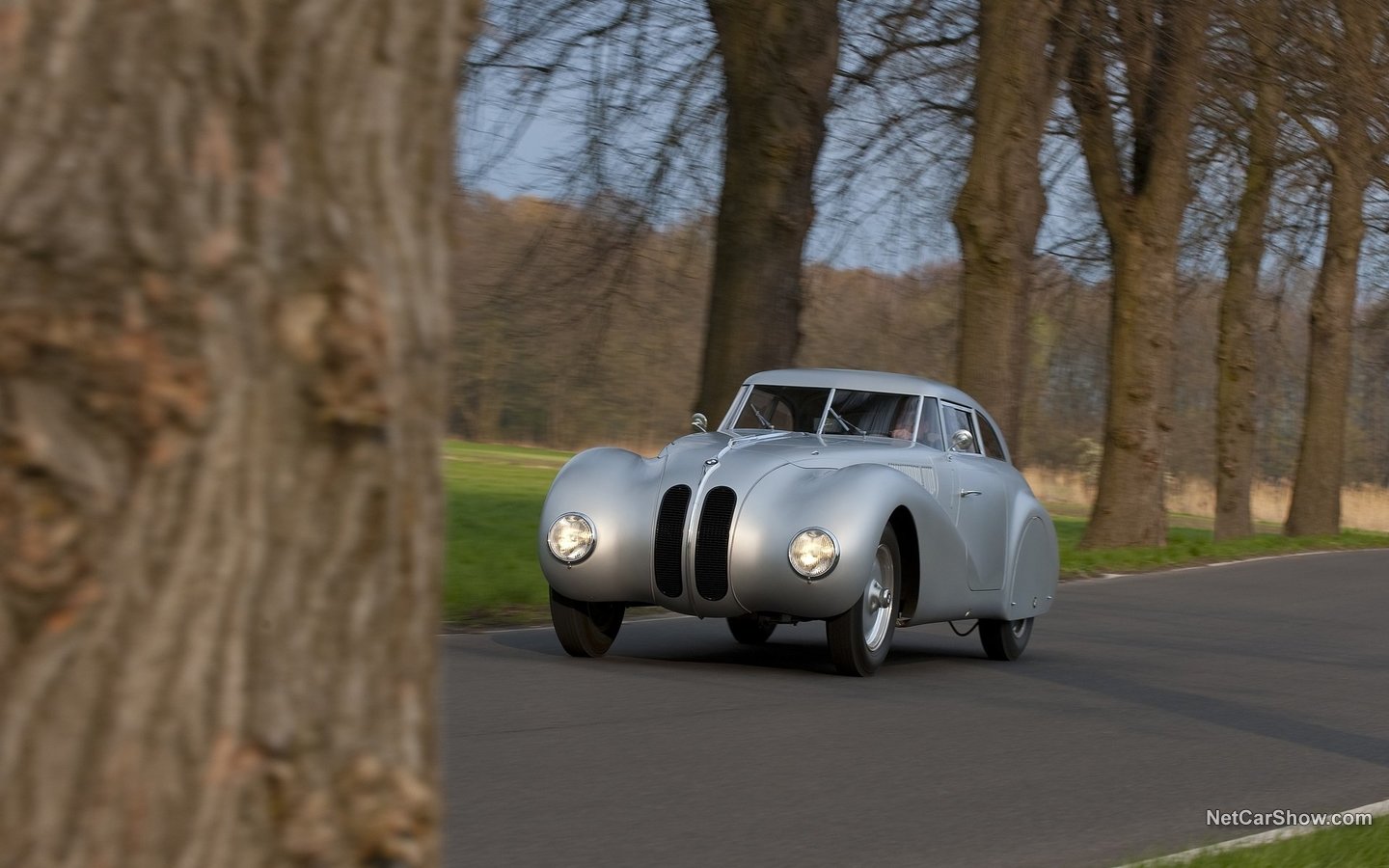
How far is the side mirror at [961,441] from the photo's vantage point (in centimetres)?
1039

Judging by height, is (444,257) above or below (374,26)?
below

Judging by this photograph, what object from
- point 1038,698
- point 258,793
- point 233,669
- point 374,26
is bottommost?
point 1038,698

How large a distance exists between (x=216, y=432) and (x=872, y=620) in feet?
25.0

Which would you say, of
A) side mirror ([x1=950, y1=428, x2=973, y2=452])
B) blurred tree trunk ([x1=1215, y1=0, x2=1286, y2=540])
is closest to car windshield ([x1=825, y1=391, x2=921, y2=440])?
side mirror ([x1=950, y1=428, x2=973, y2=452])

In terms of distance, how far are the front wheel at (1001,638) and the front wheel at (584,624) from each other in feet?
8.17

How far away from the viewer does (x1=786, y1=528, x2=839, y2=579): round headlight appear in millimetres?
8703

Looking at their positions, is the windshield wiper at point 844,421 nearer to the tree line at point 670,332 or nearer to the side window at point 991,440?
the side window at point 991,440

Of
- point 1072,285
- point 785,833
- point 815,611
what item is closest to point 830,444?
point 815,611

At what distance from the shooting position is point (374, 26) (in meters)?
2.12

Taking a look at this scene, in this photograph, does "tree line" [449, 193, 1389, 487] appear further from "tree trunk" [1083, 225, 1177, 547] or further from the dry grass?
"tree trunk" [1083, 225, 1177, 547]

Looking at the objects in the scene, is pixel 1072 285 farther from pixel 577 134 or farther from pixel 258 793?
pixel 258 793

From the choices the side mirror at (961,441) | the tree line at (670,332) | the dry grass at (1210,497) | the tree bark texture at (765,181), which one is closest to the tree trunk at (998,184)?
the tree line at (670,332)

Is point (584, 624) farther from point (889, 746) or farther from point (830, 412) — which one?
point (889, 746)

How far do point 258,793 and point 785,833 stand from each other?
3513 millimetres
